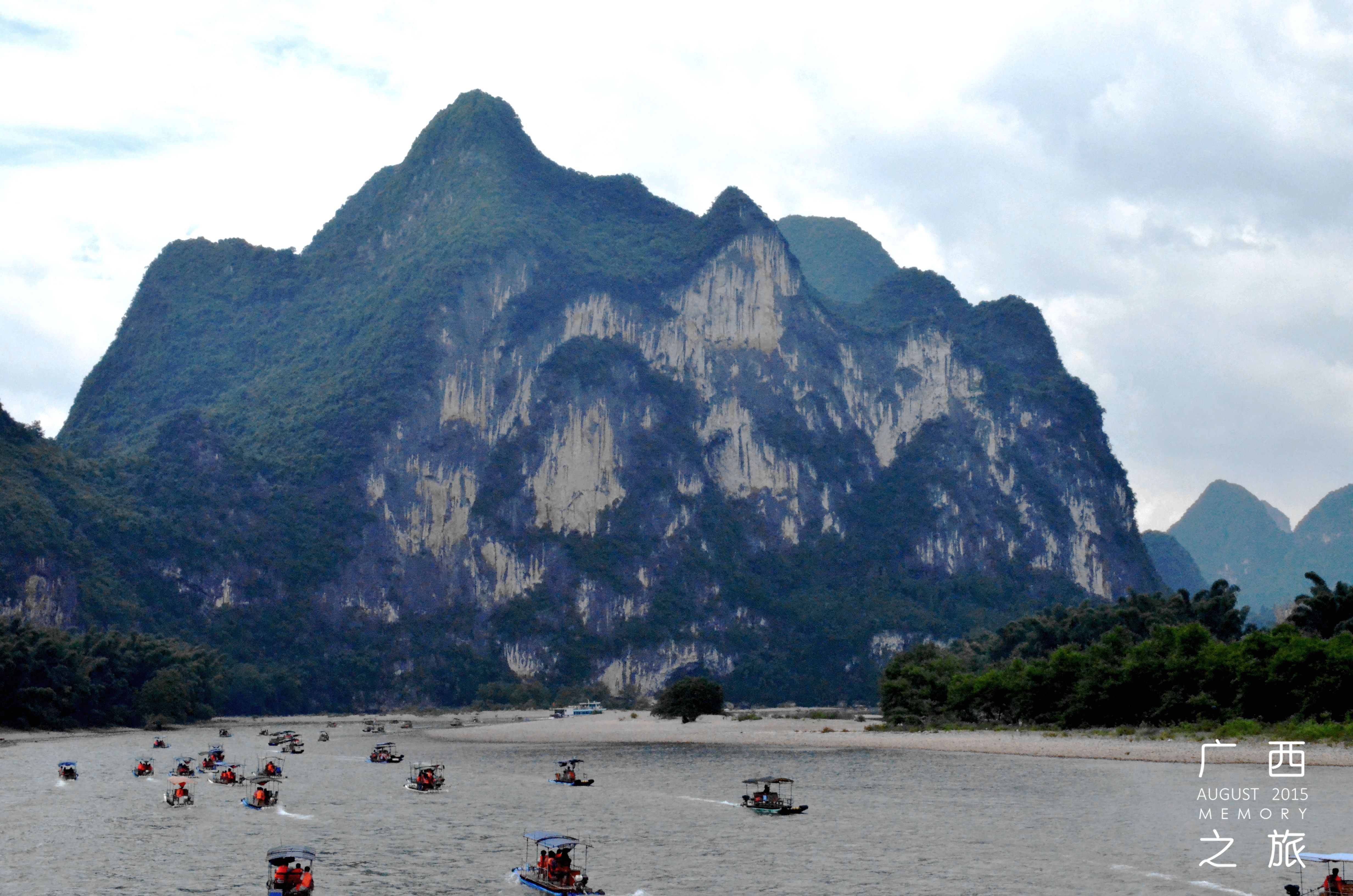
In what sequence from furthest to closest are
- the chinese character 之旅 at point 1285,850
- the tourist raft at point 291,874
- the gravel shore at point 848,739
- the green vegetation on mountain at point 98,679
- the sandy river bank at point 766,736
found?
the green vegetation on mountain at point 98,679, the sandy river bank at point 766,736, the gravel shore at point 848,739, the chinese character 之旅 at point 1285,850, the tourist raft at point 291,874

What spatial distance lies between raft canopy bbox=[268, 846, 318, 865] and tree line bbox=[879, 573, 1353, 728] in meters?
50.7

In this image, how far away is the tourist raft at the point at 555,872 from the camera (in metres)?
35.4

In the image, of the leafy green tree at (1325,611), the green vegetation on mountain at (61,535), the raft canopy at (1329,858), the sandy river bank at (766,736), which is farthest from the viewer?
the green vegetation on mountain at (61,535)

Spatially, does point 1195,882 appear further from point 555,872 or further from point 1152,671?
point 1152,671

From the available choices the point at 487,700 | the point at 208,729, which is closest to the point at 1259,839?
the point at 208,729

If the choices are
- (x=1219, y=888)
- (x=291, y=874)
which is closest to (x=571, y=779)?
(x=291, y=874)

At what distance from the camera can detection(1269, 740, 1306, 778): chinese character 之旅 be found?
51.1 metres

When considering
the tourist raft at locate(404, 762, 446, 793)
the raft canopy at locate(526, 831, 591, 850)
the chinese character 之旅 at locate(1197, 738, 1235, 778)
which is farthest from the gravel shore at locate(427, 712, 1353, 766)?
the raft canopy at locate(526, 831, 591, 850)

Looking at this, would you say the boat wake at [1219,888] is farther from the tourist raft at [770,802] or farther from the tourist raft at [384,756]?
the tourist raft at [384,756]

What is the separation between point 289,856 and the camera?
119 feet

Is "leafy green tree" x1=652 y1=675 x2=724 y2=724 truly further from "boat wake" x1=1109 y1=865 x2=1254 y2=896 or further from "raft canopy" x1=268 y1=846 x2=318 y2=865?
"boat wake" x1=1109 y1=865 x2=1254 y2=896

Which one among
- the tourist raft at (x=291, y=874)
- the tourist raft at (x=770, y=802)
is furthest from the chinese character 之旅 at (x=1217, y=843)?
the tourist raft at (x=291, y=874)

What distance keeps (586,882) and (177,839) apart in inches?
778

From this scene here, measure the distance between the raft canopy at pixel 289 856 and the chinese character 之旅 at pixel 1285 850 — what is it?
28.9m
